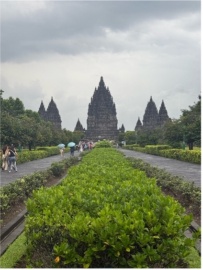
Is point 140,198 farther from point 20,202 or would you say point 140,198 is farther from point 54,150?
point 54,150

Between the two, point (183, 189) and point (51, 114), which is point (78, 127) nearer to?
point (51, 114)

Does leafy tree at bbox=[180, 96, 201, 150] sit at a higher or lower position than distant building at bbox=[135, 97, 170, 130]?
lower

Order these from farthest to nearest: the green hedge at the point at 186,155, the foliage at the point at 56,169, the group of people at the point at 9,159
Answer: the green hedge at the point at 186,155, the group of people at the point at 9,159, the foliage at the point at 56,169

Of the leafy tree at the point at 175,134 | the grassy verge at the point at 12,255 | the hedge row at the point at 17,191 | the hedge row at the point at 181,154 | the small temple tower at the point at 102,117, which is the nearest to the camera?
the grassy verge at the point at 12,255

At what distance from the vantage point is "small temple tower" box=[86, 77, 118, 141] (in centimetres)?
10081

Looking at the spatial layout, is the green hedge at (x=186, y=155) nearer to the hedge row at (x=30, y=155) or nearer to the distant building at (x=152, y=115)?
the hedge row at (x=30, y=155)

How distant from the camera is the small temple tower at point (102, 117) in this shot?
331ft

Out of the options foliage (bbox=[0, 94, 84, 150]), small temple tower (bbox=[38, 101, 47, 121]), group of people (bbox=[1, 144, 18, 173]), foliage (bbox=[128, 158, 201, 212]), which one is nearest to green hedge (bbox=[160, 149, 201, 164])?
group of people (bbox=[1, 144, 18, 173])

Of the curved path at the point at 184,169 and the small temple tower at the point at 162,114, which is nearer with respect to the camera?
the curved path at the point at 184,169

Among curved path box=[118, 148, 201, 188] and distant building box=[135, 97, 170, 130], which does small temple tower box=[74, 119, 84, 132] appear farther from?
curved path box=[118, 148, 201, 188]

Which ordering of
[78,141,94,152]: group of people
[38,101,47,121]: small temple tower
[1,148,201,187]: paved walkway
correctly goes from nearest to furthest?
[1,148,201,187]: paved walkway
[78,141,94,152]: group of people
[38,101,47,121]: small temple tower

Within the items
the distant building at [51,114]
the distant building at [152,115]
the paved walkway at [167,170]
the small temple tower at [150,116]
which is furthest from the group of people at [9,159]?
the distant building at [51,114]

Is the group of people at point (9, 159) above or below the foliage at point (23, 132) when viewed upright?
below

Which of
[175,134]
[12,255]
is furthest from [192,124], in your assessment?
[12,255]
